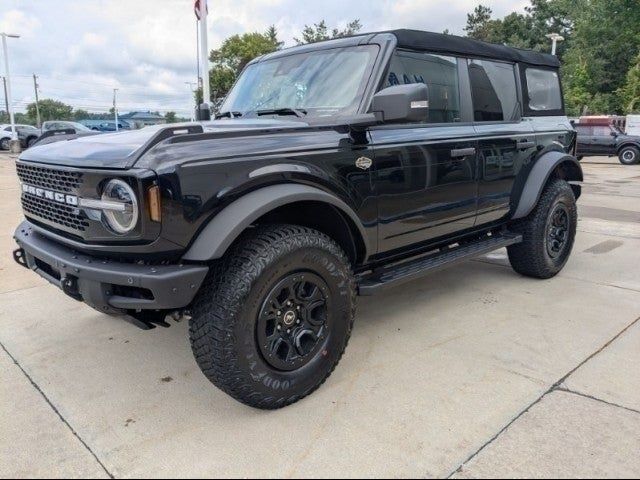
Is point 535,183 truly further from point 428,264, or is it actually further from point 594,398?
point 594,398

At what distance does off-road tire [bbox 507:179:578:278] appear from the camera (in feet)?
14.5

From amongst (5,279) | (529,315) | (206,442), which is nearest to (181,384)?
(206,442)

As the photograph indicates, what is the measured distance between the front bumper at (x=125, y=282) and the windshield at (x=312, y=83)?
4.65 ft

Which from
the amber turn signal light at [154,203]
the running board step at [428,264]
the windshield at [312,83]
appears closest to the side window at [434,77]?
the windshield at [312,83]

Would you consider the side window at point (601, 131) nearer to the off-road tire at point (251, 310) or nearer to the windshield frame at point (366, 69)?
the windshield frame at point (366, 69)

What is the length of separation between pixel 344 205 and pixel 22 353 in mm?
2227

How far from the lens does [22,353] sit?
3.23m

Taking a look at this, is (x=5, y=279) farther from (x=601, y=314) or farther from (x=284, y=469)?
(x=601, y=314)

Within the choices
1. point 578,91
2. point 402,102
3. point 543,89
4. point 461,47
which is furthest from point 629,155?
point 402,102

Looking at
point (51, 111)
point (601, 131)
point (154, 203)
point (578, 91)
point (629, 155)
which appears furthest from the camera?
point (51, 111)

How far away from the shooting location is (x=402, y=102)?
2.69 metres

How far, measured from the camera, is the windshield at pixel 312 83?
3.16m

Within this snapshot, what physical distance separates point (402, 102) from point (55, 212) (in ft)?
6.13

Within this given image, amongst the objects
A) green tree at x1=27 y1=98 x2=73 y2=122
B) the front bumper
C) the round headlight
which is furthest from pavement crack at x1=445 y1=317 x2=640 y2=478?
green tree at x1=27 y1=98 x2=73 y2=122
